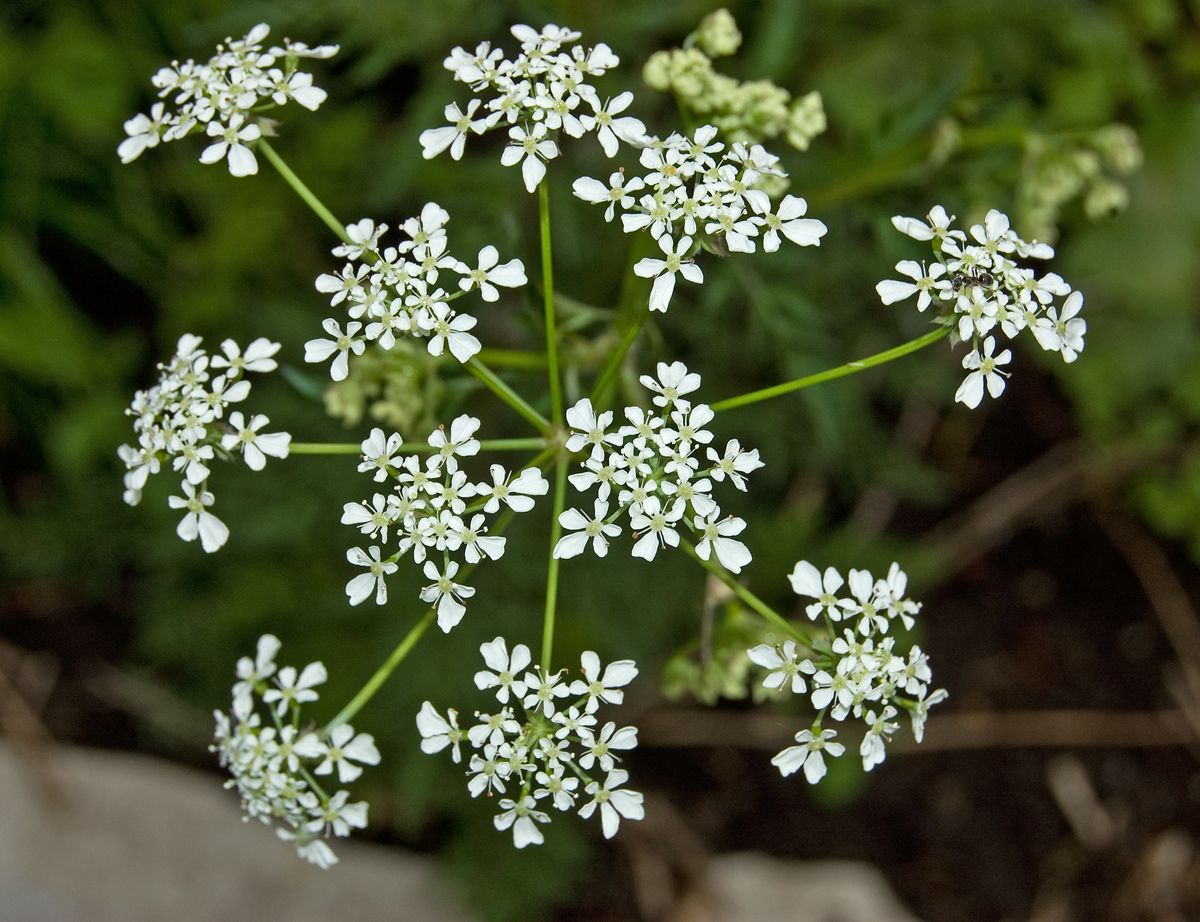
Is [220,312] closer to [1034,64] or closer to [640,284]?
[640,284]

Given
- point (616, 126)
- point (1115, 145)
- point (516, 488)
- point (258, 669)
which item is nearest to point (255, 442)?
point (258, 669)

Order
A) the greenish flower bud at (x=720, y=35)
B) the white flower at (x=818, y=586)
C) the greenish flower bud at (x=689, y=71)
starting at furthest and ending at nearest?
the greenish flower bud at (x=720, y=35) → the greenish flower bud at (x=689, y=71) → the white flower at (x=818, y=586)

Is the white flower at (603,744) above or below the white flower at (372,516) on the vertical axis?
below

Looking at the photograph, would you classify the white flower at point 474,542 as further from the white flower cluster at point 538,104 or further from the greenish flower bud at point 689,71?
the greenish flower bud at point 689,71

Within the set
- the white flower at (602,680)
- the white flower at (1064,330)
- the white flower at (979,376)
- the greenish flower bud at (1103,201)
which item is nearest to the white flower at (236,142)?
the white flower at (602,680)

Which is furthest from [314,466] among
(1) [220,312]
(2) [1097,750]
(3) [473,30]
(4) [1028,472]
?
(2) [1097,750]

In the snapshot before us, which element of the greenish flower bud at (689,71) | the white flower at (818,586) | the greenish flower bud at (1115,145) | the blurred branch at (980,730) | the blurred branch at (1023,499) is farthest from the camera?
the blurred branch at (1023,499)
